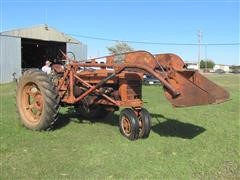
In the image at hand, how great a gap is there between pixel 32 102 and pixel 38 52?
130ft

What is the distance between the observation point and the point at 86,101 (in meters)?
10.8

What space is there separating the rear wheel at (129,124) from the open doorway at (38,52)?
37.0 m

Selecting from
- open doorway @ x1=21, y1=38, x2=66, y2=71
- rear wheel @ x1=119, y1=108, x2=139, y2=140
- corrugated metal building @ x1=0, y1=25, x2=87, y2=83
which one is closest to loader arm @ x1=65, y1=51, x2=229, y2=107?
rear wheel @ x1=119, y1=108, x2=139, y2=140

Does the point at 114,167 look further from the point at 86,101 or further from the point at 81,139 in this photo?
the point at 86,101

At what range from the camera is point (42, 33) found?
43312 mm

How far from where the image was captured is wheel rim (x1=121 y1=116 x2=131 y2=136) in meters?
9.49

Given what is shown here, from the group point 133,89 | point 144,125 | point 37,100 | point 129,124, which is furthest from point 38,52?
point 144,125

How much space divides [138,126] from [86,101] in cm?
195

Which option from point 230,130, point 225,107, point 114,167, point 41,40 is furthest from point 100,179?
point 41,40

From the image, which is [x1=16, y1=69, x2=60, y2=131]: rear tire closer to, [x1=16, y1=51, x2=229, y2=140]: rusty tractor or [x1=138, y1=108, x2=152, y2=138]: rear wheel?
[x1=16, y1=51, x2=229, y2=140]: rusty tractor

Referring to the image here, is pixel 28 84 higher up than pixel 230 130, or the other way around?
pixel 28 84

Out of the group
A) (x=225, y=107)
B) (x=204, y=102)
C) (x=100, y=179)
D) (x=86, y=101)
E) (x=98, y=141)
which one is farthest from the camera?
(x=225, y=107)

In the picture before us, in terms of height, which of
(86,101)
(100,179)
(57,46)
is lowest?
(100,179)

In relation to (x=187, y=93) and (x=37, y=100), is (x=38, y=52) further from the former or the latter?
(x=187, y=93)
